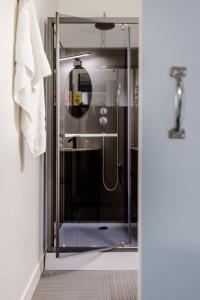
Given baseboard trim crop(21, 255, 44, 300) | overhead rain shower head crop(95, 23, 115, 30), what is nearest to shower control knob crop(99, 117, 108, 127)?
overhead rain shower head crop(95, 23, 115, 30)

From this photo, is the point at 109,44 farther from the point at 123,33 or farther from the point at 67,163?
the point at 67,163

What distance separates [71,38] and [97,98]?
2.26ft

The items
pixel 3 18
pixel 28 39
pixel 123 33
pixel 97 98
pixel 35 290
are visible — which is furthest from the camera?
pixel 97 98

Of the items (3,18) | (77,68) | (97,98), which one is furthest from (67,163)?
(3,18)

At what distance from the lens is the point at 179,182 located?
1.10 meters

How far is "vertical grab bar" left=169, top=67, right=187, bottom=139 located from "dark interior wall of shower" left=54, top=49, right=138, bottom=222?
7.07ft

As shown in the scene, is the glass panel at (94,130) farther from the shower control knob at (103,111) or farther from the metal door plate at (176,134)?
the metal door plate at (176,134)

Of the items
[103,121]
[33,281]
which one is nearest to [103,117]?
[103,121]

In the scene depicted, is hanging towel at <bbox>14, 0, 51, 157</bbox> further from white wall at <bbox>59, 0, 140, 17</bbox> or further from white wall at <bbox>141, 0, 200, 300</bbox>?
white wall at <bbox>59, 0, 140, 17</bbox>

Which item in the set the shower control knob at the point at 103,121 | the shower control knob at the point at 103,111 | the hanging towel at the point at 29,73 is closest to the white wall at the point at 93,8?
the shower control knob at the point at 103,111

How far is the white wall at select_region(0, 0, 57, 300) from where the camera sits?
4.69ft

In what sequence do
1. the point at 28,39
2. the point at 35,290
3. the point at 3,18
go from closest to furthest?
1. the point at 3,18
2. the point at 28,39
3. the point at 35,290

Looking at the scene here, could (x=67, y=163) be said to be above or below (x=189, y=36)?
below

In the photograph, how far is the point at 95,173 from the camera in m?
3.41
